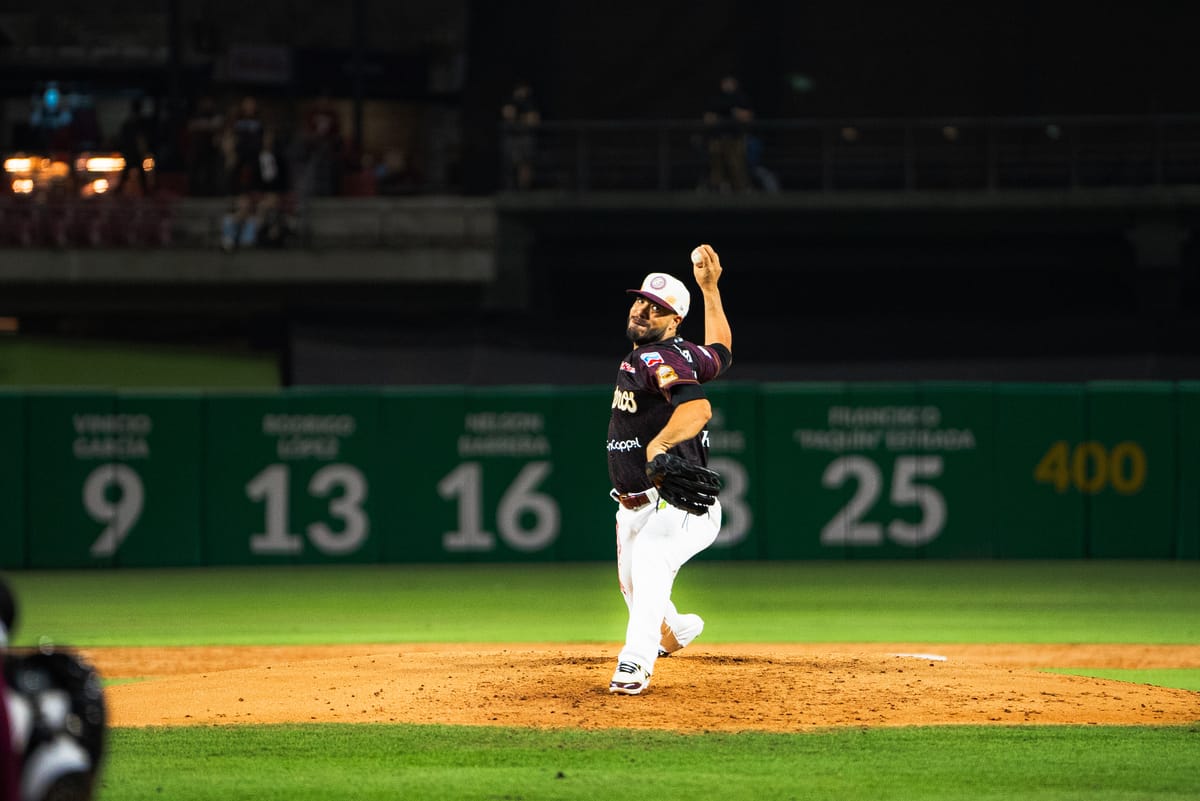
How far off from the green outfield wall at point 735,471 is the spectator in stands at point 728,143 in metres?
5.32

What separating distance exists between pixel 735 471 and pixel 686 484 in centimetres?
1063

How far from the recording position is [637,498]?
812 centimetres

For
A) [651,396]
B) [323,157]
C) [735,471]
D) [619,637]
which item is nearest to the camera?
[651,396]

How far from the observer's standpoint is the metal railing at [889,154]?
22.9m

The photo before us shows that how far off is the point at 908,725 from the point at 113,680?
5.39 m

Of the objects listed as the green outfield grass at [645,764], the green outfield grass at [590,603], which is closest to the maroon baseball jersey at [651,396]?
the green outfield grass at [645,764]

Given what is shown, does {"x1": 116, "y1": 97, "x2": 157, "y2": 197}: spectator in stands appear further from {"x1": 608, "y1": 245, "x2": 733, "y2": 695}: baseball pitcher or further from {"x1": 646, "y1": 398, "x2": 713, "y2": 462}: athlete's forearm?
{"x1": 646, "y1": 398, "x2": 713, "y2": 462}: athlete's forearm

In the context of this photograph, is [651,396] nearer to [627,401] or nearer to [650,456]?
[627,401]

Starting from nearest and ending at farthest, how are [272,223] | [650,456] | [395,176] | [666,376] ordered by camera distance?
[650,456] < [666,376] < [272,223] < [395,176]

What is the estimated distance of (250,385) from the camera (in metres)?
22.6

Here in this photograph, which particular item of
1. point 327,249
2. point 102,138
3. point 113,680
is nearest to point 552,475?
point 327,249

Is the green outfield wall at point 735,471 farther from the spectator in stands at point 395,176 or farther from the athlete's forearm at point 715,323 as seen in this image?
the athlete's forearm at point 715,323

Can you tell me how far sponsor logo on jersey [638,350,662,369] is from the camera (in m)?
7.93

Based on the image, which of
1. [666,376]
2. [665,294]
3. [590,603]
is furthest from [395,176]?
[666,376]
